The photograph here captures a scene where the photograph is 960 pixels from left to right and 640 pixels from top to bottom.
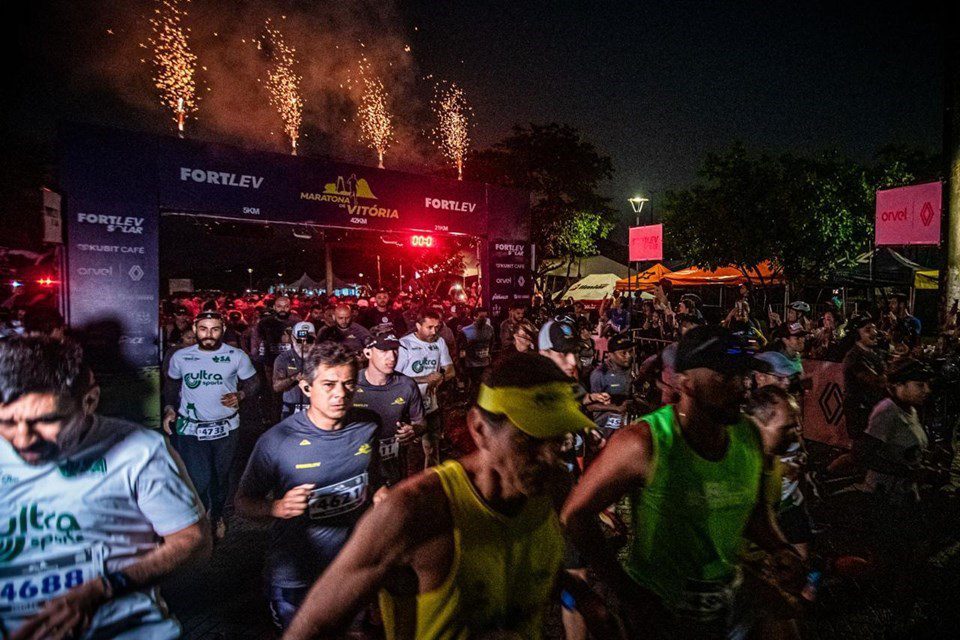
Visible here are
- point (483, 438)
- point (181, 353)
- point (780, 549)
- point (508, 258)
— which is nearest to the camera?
point (483, 438)

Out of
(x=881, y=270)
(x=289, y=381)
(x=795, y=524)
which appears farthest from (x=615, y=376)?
(x=881, y=270)

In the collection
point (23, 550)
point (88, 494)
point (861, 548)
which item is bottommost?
point (861, 548)

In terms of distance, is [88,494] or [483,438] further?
[88,494]

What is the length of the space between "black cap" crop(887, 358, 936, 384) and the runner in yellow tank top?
13.8 ft

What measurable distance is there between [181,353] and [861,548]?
7290 millimetres

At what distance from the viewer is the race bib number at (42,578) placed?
2107 mm

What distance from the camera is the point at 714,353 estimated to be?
2.60m

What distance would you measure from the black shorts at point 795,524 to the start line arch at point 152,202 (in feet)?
27.5

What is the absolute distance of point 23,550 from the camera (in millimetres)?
2119

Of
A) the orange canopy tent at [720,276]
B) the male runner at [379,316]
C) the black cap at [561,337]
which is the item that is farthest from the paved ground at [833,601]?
the orange canopy tent at [720,276]

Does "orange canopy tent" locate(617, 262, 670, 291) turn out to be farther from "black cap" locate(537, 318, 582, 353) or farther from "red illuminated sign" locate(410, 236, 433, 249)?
"black cap" locate(537, 318, 582, 353)

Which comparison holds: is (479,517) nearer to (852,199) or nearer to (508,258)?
(508,258)

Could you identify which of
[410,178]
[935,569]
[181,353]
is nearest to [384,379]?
[181,353]

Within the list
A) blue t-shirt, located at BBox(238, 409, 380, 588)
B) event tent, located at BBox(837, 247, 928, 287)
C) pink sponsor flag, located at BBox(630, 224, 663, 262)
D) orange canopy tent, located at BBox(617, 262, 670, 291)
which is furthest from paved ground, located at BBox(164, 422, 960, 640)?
orange canopy tent, located at BBox(617, 262, 670, 291)
